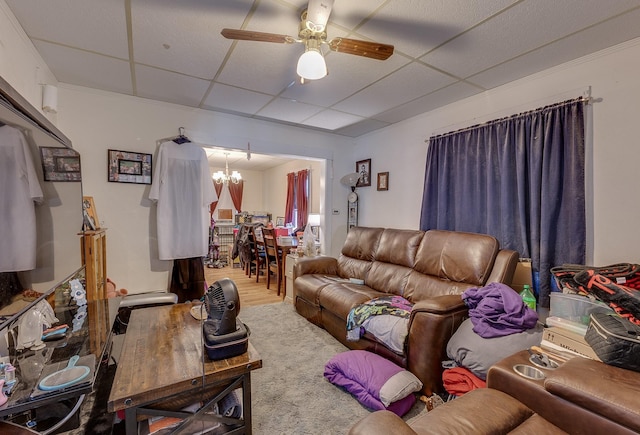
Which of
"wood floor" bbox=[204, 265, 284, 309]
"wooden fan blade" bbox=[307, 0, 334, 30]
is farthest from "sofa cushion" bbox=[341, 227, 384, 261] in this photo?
"wooden fan blade" bbox=[307, 0, 334, 30]

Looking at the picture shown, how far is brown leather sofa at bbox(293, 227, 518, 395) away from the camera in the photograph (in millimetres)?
1802

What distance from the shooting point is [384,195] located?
12.5 ft

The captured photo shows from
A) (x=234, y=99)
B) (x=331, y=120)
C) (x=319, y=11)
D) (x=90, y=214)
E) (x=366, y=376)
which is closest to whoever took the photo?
(x=319, y=11)

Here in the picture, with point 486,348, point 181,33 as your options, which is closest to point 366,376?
point 486,348

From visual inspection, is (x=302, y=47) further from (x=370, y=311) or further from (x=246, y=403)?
(x=246, y=403)

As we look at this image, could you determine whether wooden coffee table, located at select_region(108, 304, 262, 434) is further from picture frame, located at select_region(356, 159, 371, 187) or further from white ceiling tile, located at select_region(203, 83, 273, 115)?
picture frame, located at select_region(356, 159, 371, 187)

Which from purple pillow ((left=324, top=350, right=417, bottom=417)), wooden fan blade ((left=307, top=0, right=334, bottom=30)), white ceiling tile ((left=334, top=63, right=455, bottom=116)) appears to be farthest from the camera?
white ceiling tile ((left=334, top=63, right=455, bottom=116))

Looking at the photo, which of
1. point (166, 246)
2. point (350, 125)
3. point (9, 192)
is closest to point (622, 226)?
point (350, 125)

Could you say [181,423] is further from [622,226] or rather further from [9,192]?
[622,226]

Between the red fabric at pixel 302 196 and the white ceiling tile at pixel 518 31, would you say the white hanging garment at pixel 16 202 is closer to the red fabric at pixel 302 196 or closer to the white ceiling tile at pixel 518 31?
the white ceiling tile at pixel 518 31

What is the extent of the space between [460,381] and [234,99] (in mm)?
3064

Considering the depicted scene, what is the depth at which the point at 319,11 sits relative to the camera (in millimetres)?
1354

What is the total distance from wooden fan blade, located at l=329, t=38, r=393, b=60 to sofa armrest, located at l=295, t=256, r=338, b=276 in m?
2.34

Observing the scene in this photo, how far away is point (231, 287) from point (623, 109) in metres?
2.78
